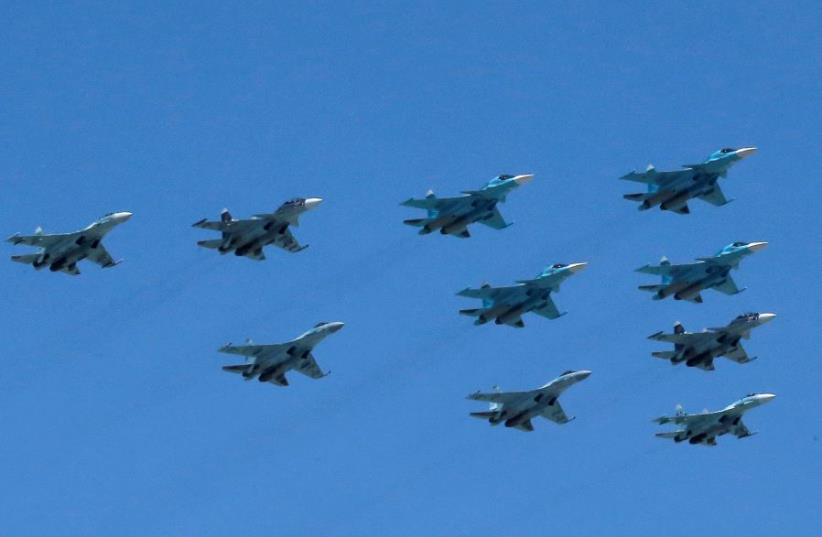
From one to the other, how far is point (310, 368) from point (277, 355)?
15.2 ft

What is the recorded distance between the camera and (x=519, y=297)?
555 feet

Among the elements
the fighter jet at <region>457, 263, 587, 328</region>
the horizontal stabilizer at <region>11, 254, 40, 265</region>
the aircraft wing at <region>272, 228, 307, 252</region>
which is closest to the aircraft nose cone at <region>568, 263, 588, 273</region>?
the fighter jet at <region>457, 263, 587, 328</region>

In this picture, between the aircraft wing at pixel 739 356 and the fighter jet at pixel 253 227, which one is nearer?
the fighter jet at pixel 253 227

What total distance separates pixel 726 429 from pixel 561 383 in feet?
52.9

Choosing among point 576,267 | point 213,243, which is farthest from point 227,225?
point 576,267

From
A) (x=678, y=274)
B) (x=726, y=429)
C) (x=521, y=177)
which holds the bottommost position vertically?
(x=726, y=429)

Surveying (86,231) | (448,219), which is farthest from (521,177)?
(86,231)

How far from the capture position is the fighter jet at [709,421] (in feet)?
571

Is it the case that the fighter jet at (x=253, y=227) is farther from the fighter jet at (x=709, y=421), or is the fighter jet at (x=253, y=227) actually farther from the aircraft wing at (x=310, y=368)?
the fighter jet at (x=709, y=421)

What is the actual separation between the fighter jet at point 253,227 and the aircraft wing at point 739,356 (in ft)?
123

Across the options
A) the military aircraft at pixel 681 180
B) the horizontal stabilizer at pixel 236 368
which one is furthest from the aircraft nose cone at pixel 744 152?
the horizontal stabilizer at pixel 236 368

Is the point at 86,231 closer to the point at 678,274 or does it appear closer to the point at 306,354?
the point at 306,354

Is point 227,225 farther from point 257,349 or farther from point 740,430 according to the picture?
point 740,430

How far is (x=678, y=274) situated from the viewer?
171875 millimetres
